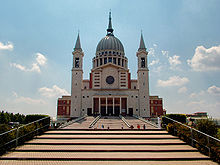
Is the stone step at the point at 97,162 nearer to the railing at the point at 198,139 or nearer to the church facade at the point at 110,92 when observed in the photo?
the railing at the point at 198,139

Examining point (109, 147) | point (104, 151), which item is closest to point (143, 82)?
point (109, 147)

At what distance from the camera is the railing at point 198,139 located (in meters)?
10.1

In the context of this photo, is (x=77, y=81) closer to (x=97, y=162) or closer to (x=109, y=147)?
(x=109, y=147)

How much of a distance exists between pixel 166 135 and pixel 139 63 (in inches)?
1682

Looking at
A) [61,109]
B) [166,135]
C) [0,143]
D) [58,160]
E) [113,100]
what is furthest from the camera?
[61,109]

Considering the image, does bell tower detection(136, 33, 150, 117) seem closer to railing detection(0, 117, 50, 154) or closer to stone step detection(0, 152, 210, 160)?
railing detection(0, 117, 50, 154)

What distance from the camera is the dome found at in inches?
2787

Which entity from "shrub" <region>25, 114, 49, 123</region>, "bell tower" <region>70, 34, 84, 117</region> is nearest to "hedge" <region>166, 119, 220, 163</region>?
"shrub" <region>25, 114, 49, 123</region>

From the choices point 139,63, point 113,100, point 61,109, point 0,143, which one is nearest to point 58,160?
point 0,143

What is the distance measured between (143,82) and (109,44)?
24.9m

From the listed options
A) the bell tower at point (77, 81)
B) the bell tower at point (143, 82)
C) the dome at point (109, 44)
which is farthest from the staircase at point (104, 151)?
the dome at point (109, 44)

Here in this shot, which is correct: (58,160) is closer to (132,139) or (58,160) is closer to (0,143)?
(0,143)

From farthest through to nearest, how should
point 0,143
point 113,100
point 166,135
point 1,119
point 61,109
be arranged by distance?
point 61,109 < point 1,119 < point 113,100 < point 166,135 < point 0,143

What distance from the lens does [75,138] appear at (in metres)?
13.7
